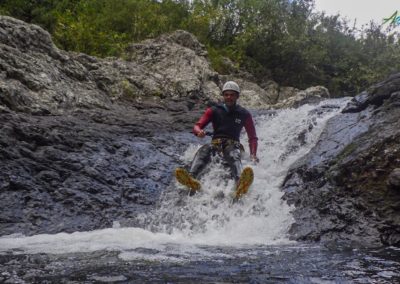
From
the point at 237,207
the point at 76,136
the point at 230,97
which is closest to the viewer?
the point at 237,207

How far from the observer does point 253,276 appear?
3350 mm

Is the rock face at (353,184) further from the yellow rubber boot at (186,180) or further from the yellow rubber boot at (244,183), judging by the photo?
the yellow rubber boot at (186,180)

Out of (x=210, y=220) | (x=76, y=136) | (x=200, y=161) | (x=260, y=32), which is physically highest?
(x=260, y=32)

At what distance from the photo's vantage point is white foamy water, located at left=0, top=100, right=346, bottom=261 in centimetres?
463

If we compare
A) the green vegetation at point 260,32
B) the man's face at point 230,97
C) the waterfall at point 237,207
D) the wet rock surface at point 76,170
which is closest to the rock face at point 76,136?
the wet rock surface at point 76,170

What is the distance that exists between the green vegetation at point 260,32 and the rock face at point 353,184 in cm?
1107

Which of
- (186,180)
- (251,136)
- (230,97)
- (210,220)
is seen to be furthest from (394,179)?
(230,97)

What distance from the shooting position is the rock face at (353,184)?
5.45 meters

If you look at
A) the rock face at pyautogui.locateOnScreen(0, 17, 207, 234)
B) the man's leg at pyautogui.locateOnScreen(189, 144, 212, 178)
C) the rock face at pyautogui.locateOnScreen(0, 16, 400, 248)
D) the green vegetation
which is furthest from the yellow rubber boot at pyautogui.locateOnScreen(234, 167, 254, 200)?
the green vegetation

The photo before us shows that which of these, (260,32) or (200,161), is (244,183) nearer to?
(200,161)

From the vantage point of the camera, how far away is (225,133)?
825 centimetres

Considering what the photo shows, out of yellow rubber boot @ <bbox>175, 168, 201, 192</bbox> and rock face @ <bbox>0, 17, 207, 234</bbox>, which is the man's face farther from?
yellow rubber boot @ <bbox>175, 168, 201, 192</bbox>

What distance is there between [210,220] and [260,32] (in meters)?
17.0

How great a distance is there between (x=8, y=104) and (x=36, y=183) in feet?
9.98
